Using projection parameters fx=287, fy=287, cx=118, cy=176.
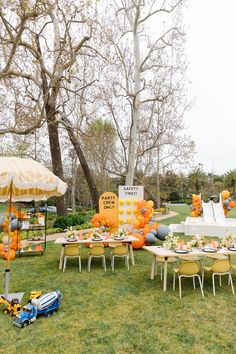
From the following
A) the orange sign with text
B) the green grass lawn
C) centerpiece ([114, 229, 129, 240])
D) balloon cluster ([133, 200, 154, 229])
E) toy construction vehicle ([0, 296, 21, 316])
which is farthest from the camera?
the orange sign with text

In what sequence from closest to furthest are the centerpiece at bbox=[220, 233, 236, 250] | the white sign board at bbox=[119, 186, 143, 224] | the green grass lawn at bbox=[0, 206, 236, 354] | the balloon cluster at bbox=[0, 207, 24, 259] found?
the green grass lawn at bbox=[0, 206, 236, 354] < the centerpiece at bbox=[220, 233, 236, 250] < the balloon cluster at bbox=[0, 207, 24, 259] < the white sign board at bbox=[119, 186, 143, 224]

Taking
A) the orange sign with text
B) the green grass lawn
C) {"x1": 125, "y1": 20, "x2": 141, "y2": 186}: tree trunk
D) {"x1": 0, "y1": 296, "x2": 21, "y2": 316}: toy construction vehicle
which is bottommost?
the green grass lawn

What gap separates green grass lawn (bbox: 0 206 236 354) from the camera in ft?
13.0

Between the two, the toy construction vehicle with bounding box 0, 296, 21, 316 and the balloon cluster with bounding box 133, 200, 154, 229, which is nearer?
the toy construction vehicle with bounding box 0, 296, 21, 316

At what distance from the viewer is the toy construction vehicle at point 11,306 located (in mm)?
4902

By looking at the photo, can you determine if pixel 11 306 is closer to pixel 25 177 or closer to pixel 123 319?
pixel 123 319

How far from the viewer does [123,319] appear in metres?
4.75

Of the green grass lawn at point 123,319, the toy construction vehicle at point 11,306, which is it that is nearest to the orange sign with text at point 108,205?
the green grass lawn at point 123,319

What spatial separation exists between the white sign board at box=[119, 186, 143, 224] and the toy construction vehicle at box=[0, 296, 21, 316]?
22.0 ft

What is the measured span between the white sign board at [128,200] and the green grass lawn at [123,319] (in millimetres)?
4345

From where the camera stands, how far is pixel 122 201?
1155 centimetres

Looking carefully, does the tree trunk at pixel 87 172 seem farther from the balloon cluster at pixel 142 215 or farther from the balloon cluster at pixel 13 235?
the balloon cluster at pixel 13 235

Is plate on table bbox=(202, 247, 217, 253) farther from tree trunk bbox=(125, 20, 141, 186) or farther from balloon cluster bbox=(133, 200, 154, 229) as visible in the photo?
tree trunk bbox=(125, 20, 141, 186)

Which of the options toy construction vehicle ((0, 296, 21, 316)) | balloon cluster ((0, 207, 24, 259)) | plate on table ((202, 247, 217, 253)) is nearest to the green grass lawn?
toy construction vehicle ((0, 296, 21, 316))
